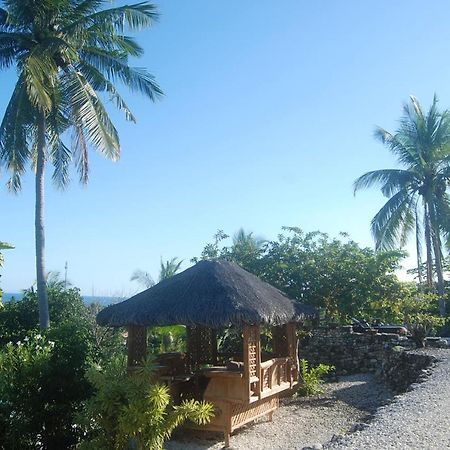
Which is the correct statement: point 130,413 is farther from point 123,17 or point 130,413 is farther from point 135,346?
point 123,17

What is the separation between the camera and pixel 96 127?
45.9 feet

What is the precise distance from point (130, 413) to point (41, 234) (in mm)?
8889

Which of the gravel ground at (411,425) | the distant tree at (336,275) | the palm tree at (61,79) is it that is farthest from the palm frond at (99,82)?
the gravel ground at (411,425)

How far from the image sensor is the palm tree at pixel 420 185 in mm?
21656

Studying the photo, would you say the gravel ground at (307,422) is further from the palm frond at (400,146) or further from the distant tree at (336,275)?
the palm frond at (400,146)

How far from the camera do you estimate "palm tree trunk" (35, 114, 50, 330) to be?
1334 centimetres

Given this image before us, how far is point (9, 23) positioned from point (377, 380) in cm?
1386

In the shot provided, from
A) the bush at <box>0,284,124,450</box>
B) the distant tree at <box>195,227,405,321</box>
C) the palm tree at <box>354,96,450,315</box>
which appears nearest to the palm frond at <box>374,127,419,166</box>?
the palm tree at <box>354,96,450,315</box>

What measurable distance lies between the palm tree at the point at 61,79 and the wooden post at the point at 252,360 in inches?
281

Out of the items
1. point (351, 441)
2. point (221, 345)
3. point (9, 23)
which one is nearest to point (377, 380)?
point (221, 345)

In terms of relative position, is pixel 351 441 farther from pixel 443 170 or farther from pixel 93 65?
pixel 443 170

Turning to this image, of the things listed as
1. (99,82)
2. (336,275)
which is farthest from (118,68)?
(336,275)

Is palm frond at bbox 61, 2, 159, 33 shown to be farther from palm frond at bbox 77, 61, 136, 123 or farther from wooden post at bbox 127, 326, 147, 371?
wooden post at bbox 127, 326, 147, 371

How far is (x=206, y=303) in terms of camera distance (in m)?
8.18
